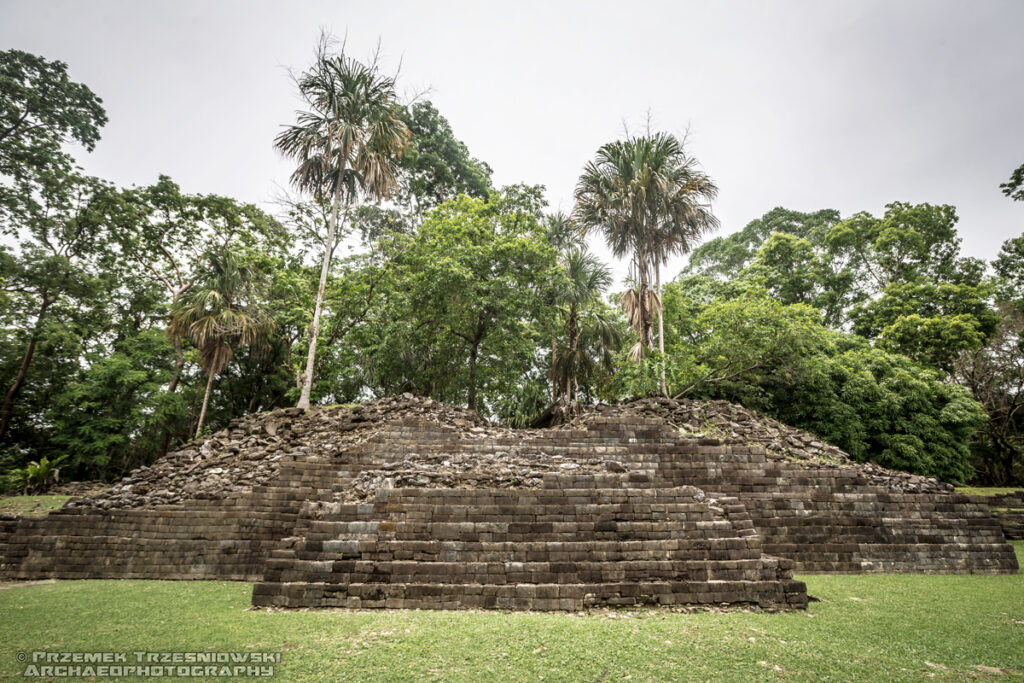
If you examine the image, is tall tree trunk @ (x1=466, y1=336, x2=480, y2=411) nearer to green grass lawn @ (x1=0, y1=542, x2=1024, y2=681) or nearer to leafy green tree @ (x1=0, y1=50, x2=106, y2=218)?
green grass lawn @ (x1=0, y1=542, x2=1024, y2=681)

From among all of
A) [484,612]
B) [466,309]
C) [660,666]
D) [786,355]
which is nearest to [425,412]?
[466,309]

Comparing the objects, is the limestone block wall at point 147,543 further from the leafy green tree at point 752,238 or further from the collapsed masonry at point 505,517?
the leafy green tree at point 752,238

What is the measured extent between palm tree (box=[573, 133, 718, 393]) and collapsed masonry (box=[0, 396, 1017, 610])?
4603mm

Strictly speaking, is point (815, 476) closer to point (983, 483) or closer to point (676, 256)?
point (676, 256)

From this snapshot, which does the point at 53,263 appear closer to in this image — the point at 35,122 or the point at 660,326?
the point at 35,122

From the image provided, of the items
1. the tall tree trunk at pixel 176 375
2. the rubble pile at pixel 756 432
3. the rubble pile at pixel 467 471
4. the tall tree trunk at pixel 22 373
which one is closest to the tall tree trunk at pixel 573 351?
the rubble pile at pixel 756 432

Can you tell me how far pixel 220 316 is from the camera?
47.2 ft

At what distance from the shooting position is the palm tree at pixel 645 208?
15.6 meters

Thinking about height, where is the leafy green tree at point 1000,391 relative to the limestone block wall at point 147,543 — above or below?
above

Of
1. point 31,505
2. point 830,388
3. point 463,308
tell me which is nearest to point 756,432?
point 830,388

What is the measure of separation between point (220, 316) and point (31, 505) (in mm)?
6292

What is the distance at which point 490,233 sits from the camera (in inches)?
638

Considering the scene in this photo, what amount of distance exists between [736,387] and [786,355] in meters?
2.01

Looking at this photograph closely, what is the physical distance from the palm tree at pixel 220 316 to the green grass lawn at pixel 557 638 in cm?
948
